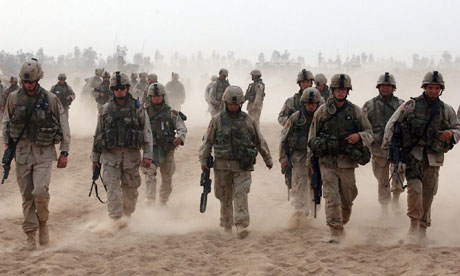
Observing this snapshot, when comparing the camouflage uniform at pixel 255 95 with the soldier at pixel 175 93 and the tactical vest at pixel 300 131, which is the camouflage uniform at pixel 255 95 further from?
the tactical vest at pixel 300 131

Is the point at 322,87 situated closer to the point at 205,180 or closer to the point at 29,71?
the point at 205,180

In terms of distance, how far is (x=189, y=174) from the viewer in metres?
12.7

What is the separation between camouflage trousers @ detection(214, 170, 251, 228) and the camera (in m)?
7.03

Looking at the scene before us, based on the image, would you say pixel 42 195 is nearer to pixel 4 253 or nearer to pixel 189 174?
pixel 4 253

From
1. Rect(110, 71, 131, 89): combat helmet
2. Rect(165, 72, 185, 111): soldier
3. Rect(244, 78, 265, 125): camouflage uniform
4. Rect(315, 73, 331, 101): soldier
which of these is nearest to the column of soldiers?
Rect(110, 71, 131, 89): combat helmet

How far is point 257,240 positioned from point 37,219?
2828 mm

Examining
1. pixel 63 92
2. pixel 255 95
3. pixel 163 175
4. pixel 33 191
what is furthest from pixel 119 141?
pixel 63 92

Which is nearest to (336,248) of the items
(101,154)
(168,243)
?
(168,243)

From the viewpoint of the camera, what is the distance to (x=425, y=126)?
6.43 metres

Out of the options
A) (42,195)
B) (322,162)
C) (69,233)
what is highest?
(322,162)

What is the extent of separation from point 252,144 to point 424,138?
2.21 metres

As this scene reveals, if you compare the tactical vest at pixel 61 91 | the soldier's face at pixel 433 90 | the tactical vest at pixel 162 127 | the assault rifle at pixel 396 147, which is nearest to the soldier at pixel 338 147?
the assault rifle at pixel 396 147

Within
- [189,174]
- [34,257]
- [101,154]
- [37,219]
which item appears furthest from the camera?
[189,174]

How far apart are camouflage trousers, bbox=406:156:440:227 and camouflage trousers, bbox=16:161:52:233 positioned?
14.8 ft
